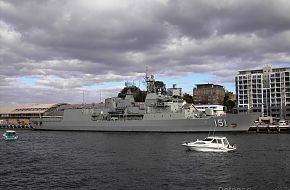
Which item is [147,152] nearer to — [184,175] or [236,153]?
[236,153]

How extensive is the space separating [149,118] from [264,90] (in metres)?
84.4

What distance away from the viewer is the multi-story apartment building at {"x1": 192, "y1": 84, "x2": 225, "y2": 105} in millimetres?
192375

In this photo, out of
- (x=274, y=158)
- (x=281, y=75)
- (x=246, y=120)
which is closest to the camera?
(x=274, y=158)

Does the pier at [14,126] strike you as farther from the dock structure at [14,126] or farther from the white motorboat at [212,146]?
the white motorboat at [212,146]

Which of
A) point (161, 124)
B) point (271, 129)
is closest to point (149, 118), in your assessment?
point (161, 124)

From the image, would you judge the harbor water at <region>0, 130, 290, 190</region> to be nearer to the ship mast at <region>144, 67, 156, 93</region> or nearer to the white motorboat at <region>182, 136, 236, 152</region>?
the white motorboat at <region>182, 136, 236, 152</region>

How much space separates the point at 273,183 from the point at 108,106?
76014 mm

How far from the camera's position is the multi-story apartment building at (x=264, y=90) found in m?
148

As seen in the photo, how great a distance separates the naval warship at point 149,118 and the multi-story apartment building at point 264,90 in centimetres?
6620

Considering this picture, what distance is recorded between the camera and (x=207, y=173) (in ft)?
95.7

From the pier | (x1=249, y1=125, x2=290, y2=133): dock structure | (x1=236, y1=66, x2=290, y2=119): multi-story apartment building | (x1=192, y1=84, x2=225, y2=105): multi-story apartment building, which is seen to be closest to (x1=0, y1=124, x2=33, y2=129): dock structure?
the pier

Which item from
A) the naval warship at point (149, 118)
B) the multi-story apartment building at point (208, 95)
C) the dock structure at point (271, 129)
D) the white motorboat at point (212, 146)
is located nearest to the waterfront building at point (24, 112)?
the naval warship at point (149, 118)

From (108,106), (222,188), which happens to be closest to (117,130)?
(108,106)

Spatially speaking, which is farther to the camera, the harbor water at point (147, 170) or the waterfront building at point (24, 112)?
the waterfront building at point (24, 112)
